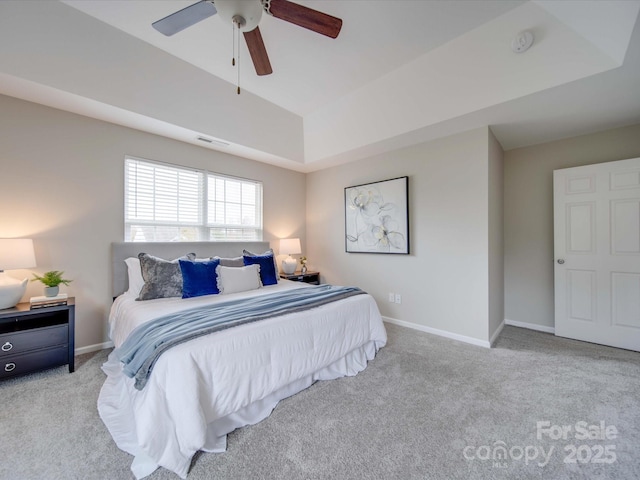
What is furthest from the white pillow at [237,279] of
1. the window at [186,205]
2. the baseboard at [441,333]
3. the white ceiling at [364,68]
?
the baseboard at [441,333]

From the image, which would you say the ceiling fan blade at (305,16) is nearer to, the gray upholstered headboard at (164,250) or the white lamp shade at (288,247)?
the gray upholstered headboard at (164,250)

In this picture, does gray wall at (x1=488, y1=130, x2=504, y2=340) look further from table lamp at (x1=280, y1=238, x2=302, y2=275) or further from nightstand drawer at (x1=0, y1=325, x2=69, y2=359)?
nightstand drawer at (x1=0, y1=325, x2=69, y2=359)

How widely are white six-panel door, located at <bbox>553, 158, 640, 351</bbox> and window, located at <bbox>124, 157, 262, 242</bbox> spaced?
13.5ft

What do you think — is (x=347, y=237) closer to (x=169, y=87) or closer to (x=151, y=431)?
(x=169, y=87)

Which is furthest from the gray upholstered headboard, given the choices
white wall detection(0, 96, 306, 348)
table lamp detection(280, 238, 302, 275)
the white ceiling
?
the white ceiling

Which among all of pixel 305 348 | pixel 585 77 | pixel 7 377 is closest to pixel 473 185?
pixel 585 77

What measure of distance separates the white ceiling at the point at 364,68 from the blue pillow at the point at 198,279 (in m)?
1.57

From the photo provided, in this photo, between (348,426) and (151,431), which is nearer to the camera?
(151,431)

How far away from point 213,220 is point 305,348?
253 cm

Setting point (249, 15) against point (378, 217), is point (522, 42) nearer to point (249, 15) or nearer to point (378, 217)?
point (249, 15)

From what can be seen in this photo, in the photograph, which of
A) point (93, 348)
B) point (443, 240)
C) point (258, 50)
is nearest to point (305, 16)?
point (258, 50)

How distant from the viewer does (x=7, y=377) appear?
7.11 ft

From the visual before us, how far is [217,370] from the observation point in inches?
63.8

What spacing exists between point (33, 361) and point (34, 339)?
0.61ft
